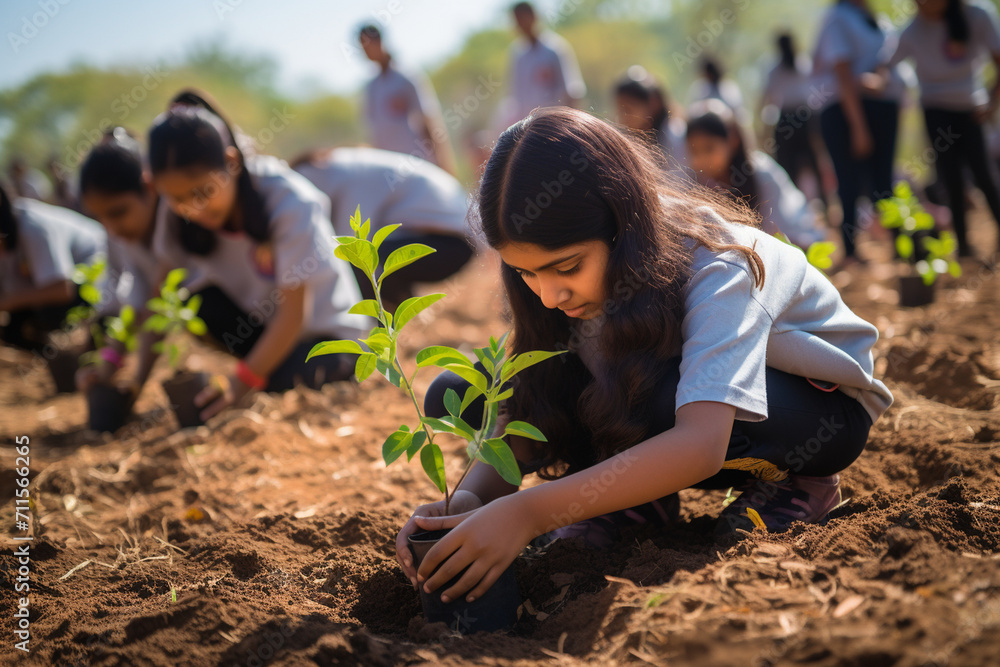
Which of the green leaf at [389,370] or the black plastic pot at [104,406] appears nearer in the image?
the green leaf at [389,370]

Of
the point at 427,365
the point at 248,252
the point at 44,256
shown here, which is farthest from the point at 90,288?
the point at 427,365

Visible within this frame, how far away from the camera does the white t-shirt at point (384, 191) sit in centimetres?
385

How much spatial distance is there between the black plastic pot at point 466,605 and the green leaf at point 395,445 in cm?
20

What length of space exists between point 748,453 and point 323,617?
101 centimetres

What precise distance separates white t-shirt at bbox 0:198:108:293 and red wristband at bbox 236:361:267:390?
2041 mm

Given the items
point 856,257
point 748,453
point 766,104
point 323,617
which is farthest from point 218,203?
point 766,104

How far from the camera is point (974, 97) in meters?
4.10

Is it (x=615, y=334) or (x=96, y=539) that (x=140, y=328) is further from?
(x=615, y=334)

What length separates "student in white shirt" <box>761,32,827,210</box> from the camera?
20.5 feet

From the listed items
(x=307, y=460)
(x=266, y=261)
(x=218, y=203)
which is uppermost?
(x=218, y=203)

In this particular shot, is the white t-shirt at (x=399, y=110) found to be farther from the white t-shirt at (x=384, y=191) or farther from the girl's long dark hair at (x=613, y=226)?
the girl's long dark hair at (x=613, y=226)

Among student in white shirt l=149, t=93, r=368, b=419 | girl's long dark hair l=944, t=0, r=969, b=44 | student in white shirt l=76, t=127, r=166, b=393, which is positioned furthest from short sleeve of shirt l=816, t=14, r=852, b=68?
student in white shirt l=76, t=127, r=166, b=393

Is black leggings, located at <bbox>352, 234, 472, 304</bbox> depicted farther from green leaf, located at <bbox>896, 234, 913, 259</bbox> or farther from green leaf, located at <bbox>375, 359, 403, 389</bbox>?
green leaf, located at <bbox>375, 359, 403, 389</bbox>

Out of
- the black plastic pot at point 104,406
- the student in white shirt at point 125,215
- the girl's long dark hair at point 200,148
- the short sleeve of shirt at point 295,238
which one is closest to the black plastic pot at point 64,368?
the student in white shirt at point 125,215
